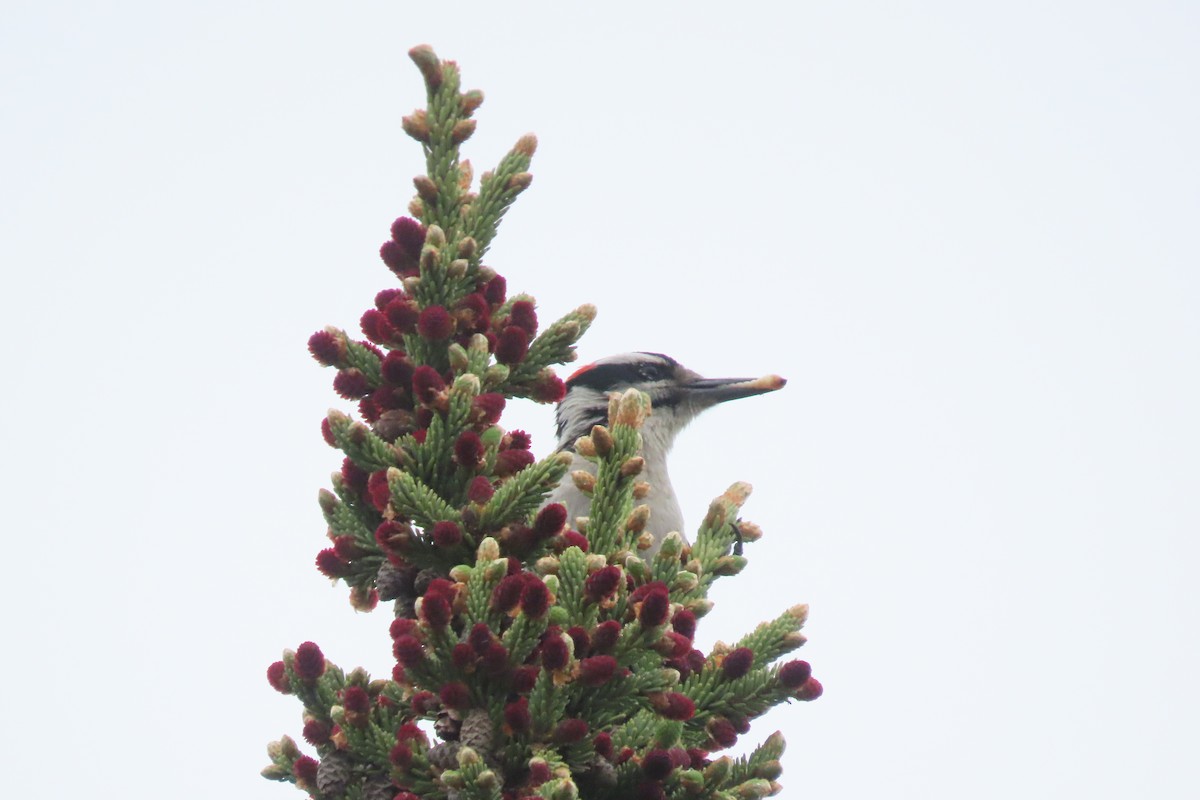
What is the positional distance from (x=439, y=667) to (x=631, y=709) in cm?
41

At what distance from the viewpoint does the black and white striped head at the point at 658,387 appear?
7016mm

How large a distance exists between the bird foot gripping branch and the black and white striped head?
3.62 metres

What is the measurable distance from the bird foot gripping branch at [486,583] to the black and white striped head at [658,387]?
142 inches

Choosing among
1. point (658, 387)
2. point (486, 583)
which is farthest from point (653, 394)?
point (486, 583)

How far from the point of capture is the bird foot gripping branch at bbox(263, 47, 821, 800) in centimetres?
265

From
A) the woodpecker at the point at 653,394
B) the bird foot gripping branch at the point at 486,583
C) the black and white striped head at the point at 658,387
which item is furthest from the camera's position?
the black and white striped head at the point at 658,387

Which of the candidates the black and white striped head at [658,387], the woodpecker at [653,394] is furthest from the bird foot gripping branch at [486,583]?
the black and white striped head at [658,387]

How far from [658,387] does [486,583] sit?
15.2 feet

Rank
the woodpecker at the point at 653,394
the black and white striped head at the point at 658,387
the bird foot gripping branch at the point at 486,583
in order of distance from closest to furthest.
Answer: the bird foot gripping branch at the point at 486,583, the woodpecker at the point at 653,394, the black and white striped head at the point at 658,387

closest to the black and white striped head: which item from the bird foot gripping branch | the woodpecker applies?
the woodpecker

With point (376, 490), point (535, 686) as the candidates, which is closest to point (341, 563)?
point (376, 490)

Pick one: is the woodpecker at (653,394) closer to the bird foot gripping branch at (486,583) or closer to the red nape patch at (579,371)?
the red nape patch at (579,371)

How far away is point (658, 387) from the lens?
729cm

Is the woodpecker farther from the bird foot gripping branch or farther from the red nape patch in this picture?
the bird foot gripping branch
